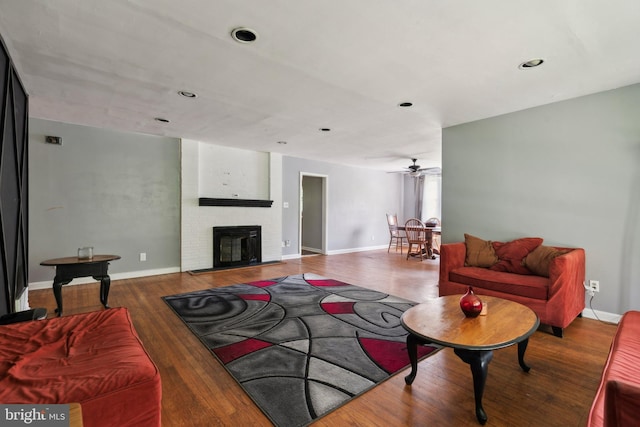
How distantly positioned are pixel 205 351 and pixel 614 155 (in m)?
4.32

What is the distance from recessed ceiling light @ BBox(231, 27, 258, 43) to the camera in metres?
1.99

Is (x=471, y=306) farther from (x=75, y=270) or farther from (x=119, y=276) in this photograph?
(x=119, y=276)

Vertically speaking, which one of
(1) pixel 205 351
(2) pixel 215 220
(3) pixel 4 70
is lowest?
(1) pixel 205 351

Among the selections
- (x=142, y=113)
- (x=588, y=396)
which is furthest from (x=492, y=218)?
(x=142, y=113)

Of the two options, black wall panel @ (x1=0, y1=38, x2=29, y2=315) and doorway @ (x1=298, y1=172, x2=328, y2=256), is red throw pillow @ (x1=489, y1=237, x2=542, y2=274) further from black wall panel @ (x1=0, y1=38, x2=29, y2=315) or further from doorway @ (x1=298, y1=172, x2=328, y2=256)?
black wall panel @ (x1=0, y1=38, x2=29, y2=315)

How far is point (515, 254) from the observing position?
3.29 m

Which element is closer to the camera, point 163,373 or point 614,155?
point 163,373

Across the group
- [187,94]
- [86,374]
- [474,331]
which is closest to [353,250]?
[187,94]

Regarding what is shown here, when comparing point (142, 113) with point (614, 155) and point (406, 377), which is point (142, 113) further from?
point (614, 155)

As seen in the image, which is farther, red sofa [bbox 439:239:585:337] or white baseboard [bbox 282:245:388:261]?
white baseboard [bbox 282:245:388:261]

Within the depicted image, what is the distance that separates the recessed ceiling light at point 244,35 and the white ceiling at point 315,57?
5 centimetres

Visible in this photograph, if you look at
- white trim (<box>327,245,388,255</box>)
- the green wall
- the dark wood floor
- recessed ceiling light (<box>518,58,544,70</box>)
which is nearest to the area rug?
the dark wood floor

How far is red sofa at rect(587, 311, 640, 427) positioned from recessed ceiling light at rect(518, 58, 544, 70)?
6.48ft

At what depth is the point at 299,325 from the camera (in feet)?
9.18
